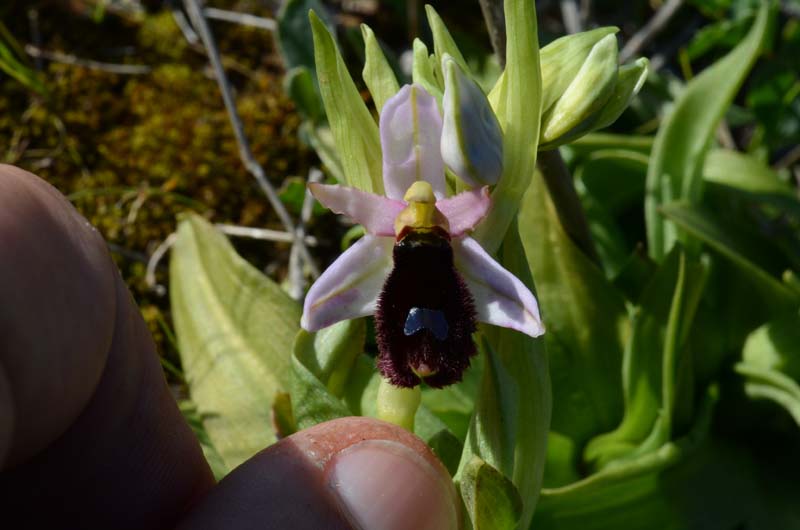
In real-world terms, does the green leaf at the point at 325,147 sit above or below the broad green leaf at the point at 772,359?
above

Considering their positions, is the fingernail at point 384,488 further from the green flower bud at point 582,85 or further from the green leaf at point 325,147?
the green leaf at point 325,147

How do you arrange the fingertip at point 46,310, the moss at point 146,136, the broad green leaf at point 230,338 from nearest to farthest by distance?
the fingertip at point 46,310 < the broad green leaf at point 230,338 < the moss at point 146,136

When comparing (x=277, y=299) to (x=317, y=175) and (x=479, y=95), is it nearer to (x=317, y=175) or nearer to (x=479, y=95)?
(x=317, y=175)

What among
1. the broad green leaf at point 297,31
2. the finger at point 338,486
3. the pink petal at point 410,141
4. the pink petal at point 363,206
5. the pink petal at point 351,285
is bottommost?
the finger at point 338,486

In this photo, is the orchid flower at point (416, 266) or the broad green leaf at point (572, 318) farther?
the broad green leaf at point (572, 318)

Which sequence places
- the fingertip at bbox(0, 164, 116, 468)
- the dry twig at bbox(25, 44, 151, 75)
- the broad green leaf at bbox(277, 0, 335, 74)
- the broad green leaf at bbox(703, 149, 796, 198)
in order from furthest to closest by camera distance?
the dry twig at bbox(25, 44, 151, 75), the broad green leaf at bbox(277, 0, 335, 74), the broad green leaf at bbox(703, 149, 796, 198), the fingertip at bbox(0, 164, 116, 468)

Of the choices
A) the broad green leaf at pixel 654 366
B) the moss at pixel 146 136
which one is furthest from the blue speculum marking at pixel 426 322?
the moss at pixel 146 136

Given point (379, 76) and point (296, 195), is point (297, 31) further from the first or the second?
point (379, 76)

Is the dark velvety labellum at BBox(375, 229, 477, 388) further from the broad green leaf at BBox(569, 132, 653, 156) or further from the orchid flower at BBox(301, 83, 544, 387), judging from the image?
the broad green leaf at BBox(569, 132, 653, 156)

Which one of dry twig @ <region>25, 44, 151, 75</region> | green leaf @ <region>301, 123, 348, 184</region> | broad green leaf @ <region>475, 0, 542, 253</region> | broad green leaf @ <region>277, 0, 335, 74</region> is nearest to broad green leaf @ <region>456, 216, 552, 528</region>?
broad green leaf @ <region>475, 0, 542, 253</region>
